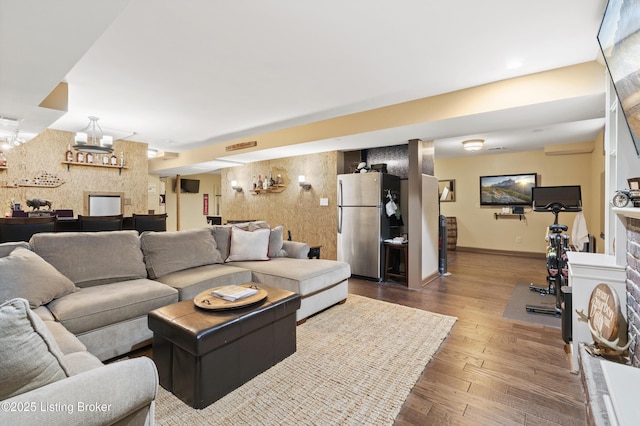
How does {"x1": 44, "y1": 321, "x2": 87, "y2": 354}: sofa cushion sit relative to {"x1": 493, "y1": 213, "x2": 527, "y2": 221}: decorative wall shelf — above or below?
below

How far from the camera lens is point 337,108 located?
161 inches

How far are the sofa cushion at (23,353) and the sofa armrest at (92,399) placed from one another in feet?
0.15

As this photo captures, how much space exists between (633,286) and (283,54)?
3071 millimetres

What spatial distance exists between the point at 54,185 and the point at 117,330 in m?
4.73

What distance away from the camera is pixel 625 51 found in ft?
4.89

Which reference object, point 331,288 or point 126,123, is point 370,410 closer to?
point 331,288

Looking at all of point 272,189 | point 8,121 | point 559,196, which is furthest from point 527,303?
point 8,121

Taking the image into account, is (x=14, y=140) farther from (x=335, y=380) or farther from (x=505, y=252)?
(x=505, y=252)

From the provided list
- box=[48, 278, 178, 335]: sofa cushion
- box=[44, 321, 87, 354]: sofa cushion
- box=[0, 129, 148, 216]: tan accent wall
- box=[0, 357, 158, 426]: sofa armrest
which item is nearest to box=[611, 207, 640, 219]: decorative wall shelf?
box=[0, 357, 158, 426]: sofa armrest

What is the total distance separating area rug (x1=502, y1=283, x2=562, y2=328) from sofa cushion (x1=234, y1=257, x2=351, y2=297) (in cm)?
193

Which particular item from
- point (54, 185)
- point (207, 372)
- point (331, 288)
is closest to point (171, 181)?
point (54, 185)

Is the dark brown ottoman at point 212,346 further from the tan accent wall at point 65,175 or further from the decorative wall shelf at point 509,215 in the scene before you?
the decorative wall shelf at point 509,215

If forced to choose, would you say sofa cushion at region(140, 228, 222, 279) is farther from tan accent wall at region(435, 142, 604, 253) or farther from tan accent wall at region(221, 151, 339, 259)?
tan accent wall at region(435, 142, 604, 253)

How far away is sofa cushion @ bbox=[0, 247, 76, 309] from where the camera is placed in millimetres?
1890
